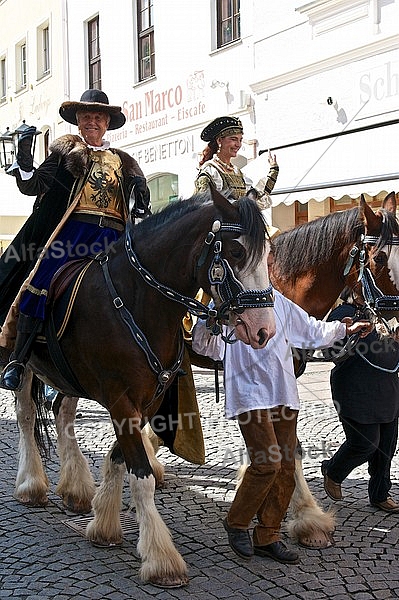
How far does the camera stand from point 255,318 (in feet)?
A: 10.7

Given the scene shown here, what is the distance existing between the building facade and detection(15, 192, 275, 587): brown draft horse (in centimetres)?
161

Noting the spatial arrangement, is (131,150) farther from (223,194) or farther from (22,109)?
(223,194)

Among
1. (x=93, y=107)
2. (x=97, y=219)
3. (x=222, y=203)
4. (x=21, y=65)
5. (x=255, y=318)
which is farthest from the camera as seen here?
(x=21, y=65)

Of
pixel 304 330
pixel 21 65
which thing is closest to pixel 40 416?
pixel 304 330

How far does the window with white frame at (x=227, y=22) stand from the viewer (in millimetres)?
12656

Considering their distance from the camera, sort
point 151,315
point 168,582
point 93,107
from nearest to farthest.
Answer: point 168,582, point 151,315, point 93,107

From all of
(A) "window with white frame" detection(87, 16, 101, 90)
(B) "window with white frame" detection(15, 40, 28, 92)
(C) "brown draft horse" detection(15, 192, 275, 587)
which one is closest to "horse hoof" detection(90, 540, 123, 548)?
(C) "brown draft horse" detection(15, 192, 275, 587)

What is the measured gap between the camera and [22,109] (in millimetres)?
20859

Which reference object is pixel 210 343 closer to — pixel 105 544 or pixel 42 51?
pixel 105 544

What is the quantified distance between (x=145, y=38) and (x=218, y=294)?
13039 mm

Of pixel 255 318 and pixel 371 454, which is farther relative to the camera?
pixel 371 454

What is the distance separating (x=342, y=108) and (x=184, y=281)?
24.3 ft

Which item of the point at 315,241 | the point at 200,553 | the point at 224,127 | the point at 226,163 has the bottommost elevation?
the point at 200,553

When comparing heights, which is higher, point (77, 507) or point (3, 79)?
point (3, 79)
